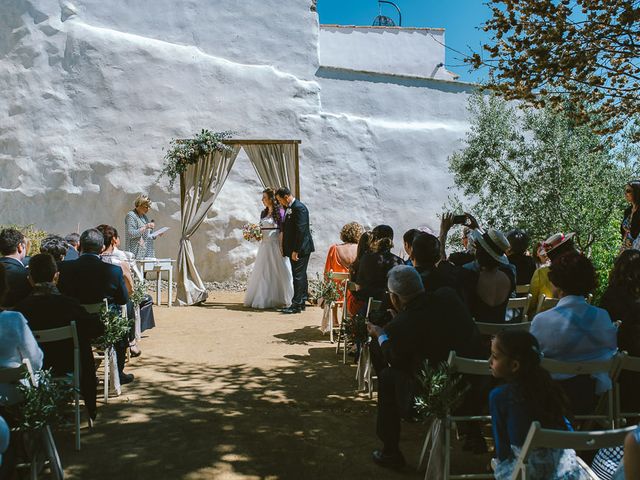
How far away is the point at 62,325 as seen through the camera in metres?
3.99

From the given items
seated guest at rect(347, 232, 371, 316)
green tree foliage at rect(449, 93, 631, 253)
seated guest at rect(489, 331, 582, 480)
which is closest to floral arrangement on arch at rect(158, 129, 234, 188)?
green tree foliage at rect(449, 93, 631, 253)

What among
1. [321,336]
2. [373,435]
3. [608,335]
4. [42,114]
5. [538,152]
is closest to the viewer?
[608,335]

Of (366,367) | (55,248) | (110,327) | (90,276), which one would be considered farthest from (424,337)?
(55,248)

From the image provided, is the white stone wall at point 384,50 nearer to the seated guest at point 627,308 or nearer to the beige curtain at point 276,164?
the beige curtain at point 276,164

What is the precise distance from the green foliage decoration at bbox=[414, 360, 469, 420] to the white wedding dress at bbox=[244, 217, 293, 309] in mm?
7258

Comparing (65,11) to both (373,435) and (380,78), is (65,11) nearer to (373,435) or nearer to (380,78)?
(380,78)

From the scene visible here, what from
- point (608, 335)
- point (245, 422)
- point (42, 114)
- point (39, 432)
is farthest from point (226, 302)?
point (608, 335)

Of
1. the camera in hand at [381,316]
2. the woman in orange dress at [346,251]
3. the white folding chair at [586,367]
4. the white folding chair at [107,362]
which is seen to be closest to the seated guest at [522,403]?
the white folding chair at [586,367]

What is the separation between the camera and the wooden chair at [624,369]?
3011mm

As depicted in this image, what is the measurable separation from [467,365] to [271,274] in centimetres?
745

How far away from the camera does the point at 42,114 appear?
12.6 meters

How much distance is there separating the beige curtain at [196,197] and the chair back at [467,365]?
8.15 meters

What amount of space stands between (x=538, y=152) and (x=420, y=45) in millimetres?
6281

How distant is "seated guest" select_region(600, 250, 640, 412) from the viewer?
3391 mm
